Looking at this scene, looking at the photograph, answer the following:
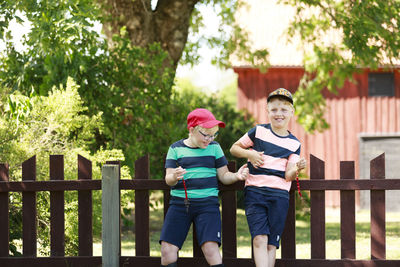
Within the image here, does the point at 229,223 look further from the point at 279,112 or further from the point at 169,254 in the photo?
the point at 279,112

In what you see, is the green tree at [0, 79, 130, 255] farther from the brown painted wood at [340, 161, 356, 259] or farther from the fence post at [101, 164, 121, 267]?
the brown painted wood at [340, 161, 356, 259]

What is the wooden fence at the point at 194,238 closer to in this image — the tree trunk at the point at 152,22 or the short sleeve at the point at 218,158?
the short sleeve at the point at 218,158

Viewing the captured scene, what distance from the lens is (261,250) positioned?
429 centimetres

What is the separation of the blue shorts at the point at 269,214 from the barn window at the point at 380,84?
14356 mm

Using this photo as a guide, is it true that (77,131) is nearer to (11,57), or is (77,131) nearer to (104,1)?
(11,57)

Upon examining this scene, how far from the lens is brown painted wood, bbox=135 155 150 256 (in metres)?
4.84

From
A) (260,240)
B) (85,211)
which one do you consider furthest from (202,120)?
(85,211)

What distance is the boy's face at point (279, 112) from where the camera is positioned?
4410 mm

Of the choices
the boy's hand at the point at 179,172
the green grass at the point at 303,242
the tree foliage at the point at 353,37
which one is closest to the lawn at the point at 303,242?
the green grass at the point at 303,242

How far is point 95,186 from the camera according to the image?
191 inches

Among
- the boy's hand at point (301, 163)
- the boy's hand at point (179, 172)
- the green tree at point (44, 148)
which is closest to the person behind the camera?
the boy's hand at point (179, 172)

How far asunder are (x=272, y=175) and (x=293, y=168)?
0.16m

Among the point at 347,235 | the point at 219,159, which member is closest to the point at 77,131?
the point at 219,159

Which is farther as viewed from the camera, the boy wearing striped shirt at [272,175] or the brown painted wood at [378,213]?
the brown painted wood at [378,213]
